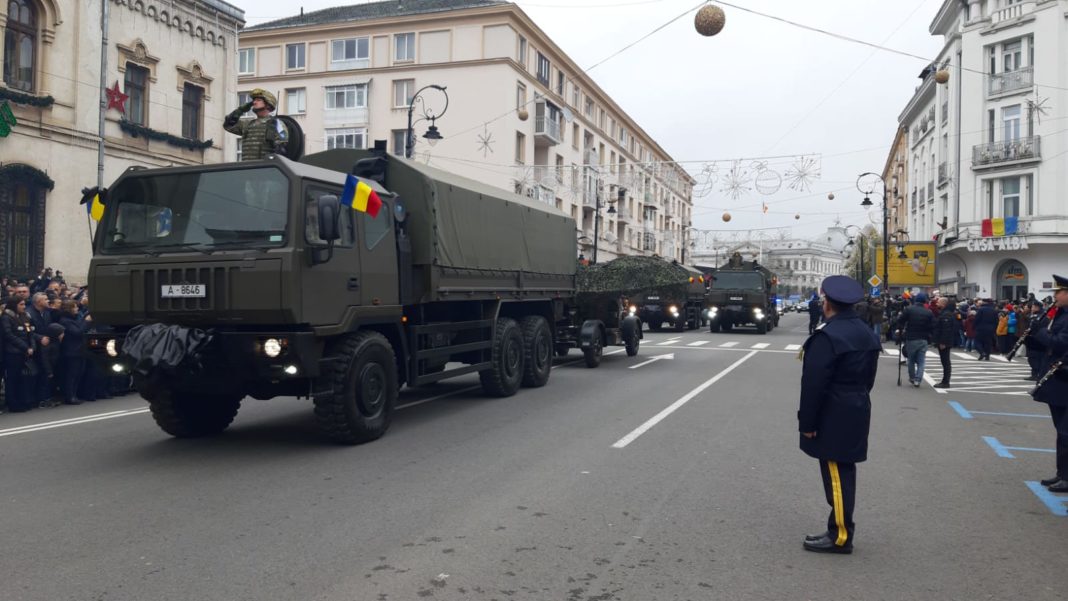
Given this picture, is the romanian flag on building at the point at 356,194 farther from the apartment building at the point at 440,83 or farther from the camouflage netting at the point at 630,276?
the apartment building at the point at 440,83

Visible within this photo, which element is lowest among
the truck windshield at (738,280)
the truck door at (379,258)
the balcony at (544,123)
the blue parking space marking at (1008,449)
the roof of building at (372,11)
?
the blue parking space marking at (1008,449)

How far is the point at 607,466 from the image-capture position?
739cm

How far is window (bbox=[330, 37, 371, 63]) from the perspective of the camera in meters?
44.5

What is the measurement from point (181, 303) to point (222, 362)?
64 cm

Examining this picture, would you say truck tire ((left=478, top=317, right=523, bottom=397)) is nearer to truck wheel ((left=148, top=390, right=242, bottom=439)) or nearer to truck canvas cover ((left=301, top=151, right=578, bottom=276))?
truck canvas cover ((left=301, top=151, right=578, bottom=276))

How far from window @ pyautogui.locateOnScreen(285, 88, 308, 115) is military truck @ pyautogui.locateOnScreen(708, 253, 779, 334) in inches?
992

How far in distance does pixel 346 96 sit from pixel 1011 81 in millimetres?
32462

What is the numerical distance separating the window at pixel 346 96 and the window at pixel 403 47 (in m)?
2.40

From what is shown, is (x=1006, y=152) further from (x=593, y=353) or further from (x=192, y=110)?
(x=192, y=110)

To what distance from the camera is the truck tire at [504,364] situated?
11.6m

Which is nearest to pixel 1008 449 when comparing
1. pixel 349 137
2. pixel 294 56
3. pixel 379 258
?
pixel 379 258

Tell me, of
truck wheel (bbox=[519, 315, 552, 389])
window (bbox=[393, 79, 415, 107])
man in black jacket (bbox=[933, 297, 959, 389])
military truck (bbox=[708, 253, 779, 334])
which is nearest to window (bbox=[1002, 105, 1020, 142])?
military truck (bbox=[708, 253, 779, 334])

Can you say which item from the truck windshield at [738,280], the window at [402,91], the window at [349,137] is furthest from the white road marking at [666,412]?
the window at [349,137]

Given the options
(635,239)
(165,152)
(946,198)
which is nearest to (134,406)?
(165,152)
